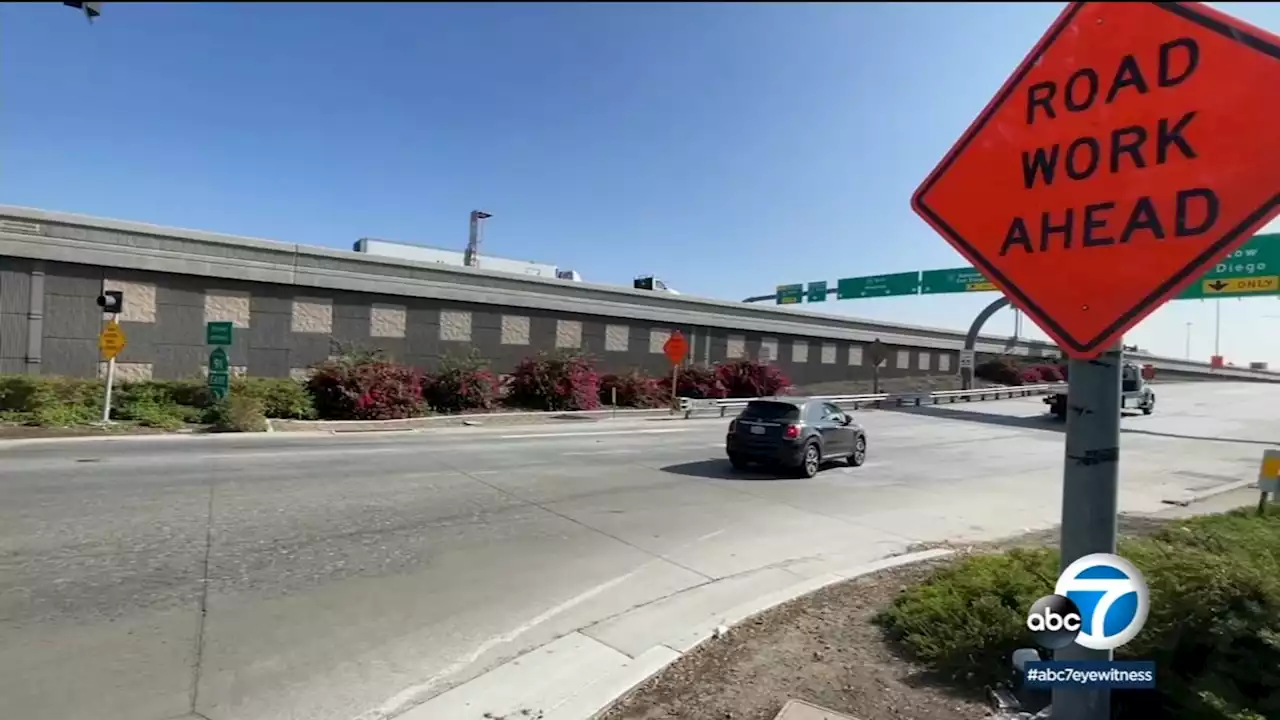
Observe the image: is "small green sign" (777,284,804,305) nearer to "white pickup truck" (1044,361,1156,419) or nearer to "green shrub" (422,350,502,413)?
"white pickup truck" (1044,361,1156,419)

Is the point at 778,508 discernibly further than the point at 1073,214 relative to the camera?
Yes

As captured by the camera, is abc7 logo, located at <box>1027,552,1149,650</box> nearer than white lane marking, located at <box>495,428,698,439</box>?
Yes

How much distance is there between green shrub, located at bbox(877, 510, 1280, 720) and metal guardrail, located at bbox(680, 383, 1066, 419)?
22.2 meters

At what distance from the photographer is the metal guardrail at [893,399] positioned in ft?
97.4

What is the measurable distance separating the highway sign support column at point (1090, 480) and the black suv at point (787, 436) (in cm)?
1186

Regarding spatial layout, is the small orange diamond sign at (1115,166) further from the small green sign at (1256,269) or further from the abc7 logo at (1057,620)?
the small green sign at (1256,269)

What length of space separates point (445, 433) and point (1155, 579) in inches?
688

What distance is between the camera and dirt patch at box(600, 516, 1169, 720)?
13.1 feet

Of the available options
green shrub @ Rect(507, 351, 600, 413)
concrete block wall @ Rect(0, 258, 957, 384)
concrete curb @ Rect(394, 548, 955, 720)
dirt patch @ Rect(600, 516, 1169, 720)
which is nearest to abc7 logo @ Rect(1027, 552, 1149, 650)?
dirt patch @ Rect(600, 516, 1169, 720)

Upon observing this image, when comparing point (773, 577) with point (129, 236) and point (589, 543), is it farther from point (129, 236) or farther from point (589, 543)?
point (129, 236)

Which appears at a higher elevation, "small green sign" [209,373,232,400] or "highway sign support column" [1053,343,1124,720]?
"highway sign support column" [1053,343,1124,720]

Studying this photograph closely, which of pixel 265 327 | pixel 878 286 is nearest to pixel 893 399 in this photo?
pixel 878 286

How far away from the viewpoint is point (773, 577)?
24.0 ft

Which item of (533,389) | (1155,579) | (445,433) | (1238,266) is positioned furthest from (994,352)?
(1155,579)
